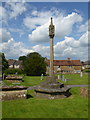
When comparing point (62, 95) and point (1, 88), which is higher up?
point (1, 88)

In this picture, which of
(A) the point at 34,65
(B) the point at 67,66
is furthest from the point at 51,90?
(B) the point at 67,66

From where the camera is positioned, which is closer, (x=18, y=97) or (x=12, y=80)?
(x=18, y=97)

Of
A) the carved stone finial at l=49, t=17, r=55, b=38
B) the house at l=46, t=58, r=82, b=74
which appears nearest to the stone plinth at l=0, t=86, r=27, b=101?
the carved stone finial at l=49, t=17, r=55, b=38

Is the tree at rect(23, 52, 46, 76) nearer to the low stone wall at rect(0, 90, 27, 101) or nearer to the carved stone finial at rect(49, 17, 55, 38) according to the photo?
the carved stone finial at rect(49, 17, 55, 38)

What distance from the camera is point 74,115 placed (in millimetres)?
6312

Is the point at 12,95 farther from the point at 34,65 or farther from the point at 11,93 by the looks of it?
the point at 34,65

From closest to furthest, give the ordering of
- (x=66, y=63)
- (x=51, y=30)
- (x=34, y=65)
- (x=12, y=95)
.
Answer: (x=12, y=95)
(x=51, y=30)
(x=34, y=65)
(x=66, y=63)

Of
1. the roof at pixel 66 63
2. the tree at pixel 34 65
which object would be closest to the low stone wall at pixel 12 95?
the tree at pixel 34 65

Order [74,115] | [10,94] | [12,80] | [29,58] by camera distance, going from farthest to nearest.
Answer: [29,58] < [12,80] < [10,94] < [74,115]

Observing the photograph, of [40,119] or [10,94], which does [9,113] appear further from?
[10,94]

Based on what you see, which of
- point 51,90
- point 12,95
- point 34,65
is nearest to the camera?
point 12,95

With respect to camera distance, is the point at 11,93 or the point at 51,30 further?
the point at 51,30

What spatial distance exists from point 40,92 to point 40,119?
4.53 meters

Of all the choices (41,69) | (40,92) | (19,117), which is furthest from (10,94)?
(41,69)
